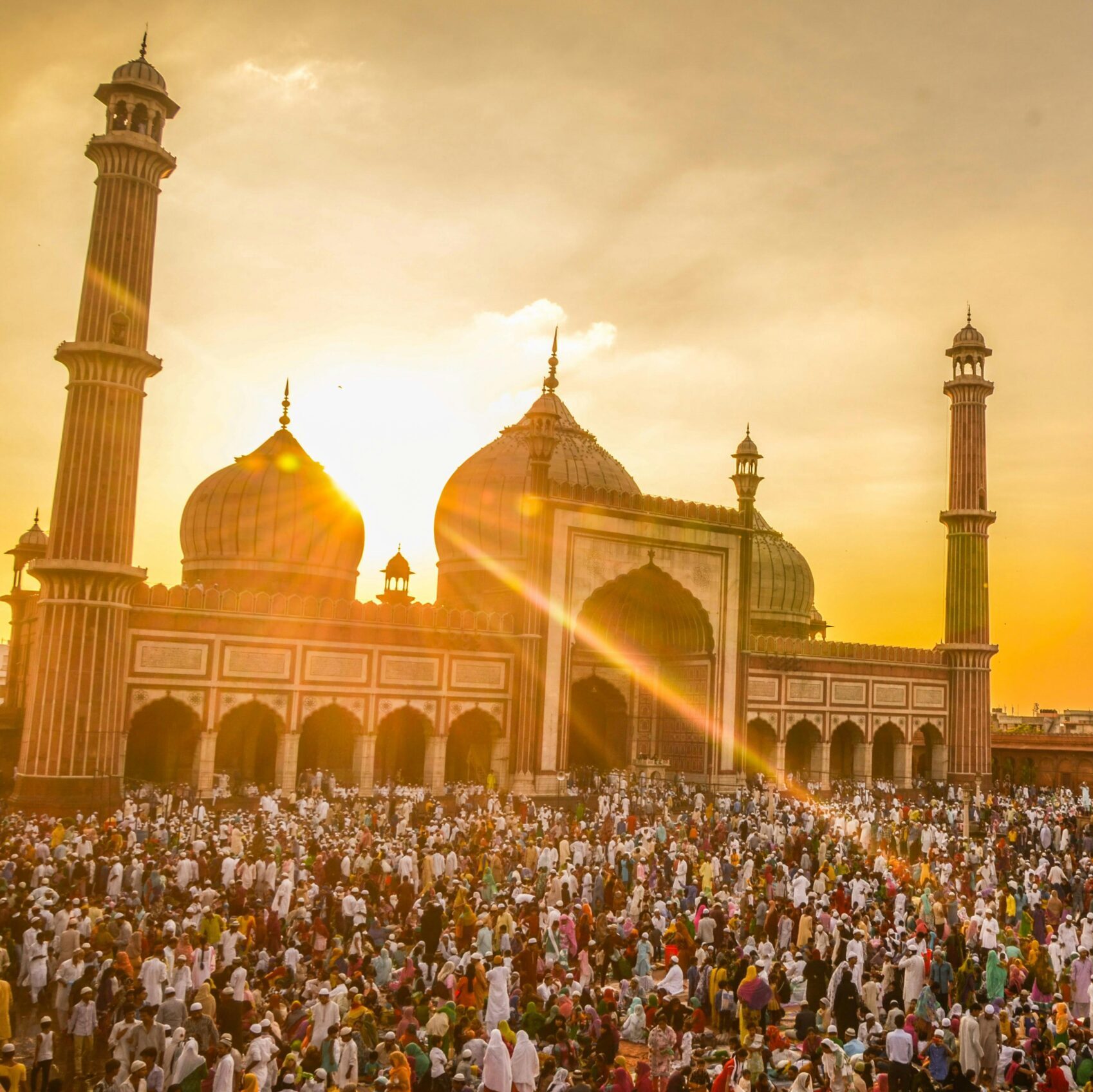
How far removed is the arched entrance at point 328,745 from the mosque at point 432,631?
7cm

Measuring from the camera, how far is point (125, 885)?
586 inches

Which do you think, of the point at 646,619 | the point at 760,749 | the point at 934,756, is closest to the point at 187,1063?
the point at 646,619

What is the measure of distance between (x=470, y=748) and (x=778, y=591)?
15.9 m

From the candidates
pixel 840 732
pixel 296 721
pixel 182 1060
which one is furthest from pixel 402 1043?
pixel 840 732

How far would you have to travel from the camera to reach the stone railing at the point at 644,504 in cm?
2958

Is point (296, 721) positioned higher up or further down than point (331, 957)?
higher up

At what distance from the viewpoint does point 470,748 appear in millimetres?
30500

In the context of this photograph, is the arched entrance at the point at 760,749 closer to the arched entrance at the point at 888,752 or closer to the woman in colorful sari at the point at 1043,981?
the arched entrance at the point at 888,752

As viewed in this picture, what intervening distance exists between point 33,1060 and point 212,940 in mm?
2378

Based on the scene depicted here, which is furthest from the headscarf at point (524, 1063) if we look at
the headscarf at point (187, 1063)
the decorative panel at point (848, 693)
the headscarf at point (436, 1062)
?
the decorative panel at point (848, 693)

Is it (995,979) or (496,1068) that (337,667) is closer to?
(995,979)

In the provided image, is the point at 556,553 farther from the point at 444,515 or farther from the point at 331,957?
the point at 331,957

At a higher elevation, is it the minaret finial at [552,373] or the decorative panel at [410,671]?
the minaret finial at [552,373]

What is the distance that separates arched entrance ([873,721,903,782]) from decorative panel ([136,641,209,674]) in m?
22.0
